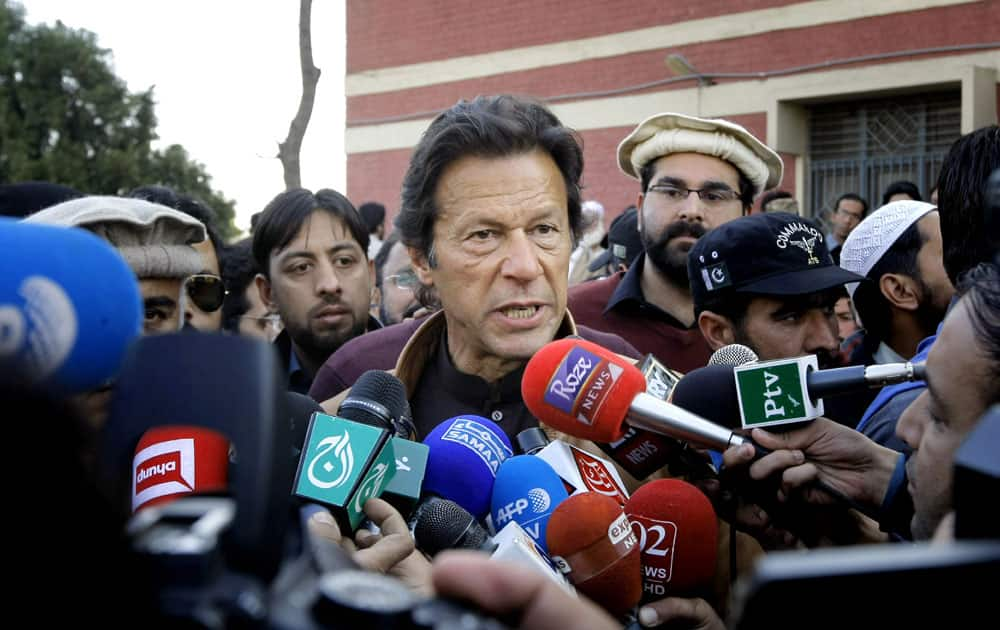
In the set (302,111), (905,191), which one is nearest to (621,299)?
(302,111)

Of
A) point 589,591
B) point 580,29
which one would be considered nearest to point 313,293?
point 589,591

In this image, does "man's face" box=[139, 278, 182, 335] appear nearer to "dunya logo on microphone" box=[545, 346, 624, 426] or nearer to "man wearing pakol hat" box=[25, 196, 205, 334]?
"man wearing pakol hat" box=[25, 196, 205, 334]

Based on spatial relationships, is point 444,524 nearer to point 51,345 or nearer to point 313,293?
point 51,345

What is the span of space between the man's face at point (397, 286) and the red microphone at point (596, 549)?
384 centimetres

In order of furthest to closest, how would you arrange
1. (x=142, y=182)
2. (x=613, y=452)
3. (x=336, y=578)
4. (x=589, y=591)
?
(x=142, y=182) → (x=613, y=452) → (x=589, y=591) → (x=336, y=578)

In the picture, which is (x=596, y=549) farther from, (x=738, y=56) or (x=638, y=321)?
(x=738, y=56)

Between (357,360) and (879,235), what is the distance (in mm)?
1885

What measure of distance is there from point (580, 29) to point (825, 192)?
448cm

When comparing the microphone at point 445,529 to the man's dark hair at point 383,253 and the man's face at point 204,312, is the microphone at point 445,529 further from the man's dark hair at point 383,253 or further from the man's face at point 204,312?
the man's dark hair at point 383,253

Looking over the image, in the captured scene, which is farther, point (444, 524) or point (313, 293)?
point (313, 293)

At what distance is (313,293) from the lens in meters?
4.52

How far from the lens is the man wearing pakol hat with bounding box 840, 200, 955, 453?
145 inches

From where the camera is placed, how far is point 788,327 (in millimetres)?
3221

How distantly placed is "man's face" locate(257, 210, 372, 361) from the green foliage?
21554 mm
